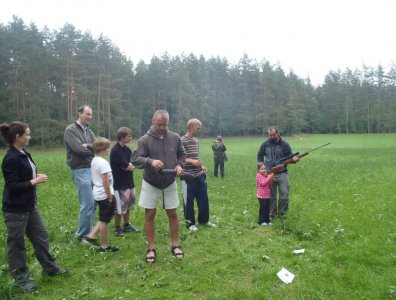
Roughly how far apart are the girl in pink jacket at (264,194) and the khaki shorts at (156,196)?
105 inches

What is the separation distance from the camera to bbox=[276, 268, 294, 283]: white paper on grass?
4664 mm

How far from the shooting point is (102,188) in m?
5.88

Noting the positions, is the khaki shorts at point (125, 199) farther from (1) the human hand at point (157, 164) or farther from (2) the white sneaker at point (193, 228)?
(1) the human hand at point (157, 164)

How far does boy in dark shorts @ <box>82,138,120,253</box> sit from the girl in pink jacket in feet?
10.7

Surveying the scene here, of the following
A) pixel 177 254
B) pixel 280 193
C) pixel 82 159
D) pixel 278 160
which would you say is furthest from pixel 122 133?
pixel 280 193

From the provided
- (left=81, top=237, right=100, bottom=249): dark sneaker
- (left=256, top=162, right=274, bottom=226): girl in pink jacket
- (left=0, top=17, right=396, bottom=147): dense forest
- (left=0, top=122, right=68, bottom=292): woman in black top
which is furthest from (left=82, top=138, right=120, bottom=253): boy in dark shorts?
(left=0, top=17, right=396, bottom=147): dense forest

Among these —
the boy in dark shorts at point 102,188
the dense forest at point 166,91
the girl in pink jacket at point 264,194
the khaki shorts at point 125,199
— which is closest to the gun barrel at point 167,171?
the boy in dark shorts at point 102,188

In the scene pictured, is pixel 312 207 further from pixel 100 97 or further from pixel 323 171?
pixel 100 97

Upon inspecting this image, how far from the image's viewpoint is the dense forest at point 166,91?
41.3 m

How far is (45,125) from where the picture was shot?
137 ft

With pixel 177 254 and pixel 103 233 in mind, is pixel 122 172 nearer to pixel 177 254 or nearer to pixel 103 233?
pixel 103 233

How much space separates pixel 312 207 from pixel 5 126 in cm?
745

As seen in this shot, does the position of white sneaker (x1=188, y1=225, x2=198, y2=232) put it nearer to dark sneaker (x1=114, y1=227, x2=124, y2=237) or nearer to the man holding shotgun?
dark sneaker (x1=114, y1=227, x2=124, y2=237)

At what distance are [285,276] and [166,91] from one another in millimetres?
57455
